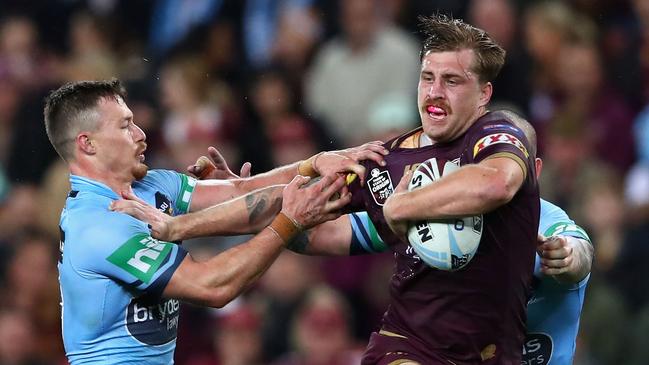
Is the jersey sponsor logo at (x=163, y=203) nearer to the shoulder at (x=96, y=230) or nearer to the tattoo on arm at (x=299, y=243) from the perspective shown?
the shoulder at (x=96, y=230)

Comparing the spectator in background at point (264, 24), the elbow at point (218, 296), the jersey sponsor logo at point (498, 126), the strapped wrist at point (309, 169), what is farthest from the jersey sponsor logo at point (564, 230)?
the spectator in background at point (264, 24)

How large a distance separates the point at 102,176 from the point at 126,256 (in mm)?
571

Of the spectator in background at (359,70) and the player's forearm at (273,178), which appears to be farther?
the spectator in background at (359,70)

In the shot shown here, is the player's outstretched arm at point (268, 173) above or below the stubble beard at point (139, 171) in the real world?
below

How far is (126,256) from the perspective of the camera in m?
6.36

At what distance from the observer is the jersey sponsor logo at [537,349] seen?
6.83 meters

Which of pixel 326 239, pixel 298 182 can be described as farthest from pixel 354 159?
pixel 326 239

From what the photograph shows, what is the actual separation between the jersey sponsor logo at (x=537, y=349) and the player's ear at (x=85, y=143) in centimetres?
241

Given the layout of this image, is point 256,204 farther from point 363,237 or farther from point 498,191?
Answer: point 498,191

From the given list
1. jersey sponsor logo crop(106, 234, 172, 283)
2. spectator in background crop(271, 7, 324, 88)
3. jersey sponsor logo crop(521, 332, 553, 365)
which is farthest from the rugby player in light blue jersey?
spectator in background crop(271, 7, 324, 88)

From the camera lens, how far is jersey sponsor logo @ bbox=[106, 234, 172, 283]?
6355 millimetres

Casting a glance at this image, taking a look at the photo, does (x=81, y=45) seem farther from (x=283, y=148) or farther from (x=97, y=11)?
(x=283, y=148)

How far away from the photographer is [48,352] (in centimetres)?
1102

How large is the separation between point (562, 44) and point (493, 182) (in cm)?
547
